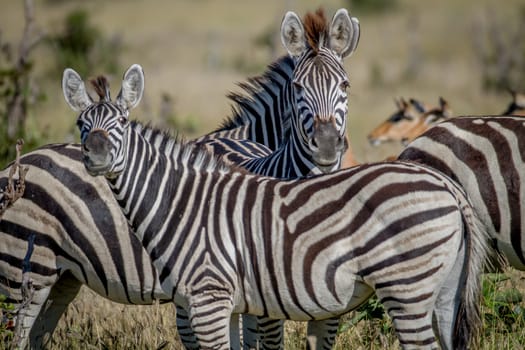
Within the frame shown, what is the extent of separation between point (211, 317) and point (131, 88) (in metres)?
1.67

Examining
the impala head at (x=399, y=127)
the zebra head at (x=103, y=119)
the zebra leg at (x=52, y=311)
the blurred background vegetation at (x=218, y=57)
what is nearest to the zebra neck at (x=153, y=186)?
the zebra head at (x=103, y=119)

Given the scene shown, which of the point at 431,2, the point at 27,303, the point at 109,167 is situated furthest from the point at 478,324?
the point at 431,2

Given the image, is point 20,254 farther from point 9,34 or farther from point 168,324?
point 9,34

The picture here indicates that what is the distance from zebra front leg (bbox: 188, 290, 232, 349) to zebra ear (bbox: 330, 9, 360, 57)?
8.62 feet

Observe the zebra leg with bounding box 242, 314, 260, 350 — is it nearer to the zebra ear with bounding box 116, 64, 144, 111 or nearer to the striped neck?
the striped neck

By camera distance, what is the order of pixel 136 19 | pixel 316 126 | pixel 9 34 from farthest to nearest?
1. pixel 136 19
2. pixel 9 34
3. pixel 316 126

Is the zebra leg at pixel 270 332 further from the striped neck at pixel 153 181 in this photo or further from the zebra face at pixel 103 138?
the zebra face at pixel 103 138

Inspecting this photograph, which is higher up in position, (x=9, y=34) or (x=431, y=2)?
(x=431, y=2)

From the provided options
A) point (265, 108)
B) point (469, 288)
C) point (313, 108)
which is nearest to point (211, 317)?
point (469, 288)

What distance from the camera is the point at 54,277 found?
636 cm

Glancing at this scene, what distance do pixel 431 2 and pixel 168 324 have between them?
48.3 metres

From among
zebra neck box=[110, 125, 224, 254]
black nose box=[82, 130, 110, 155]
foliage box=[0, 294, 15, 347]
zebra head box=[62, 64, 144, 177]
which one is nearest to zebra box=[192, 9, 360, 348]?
zebra neck box=[110, 125, 224, 254]

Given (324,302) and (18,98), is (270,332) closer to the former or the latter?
(324,302)

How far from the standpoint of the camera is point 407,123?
12.7 meters
